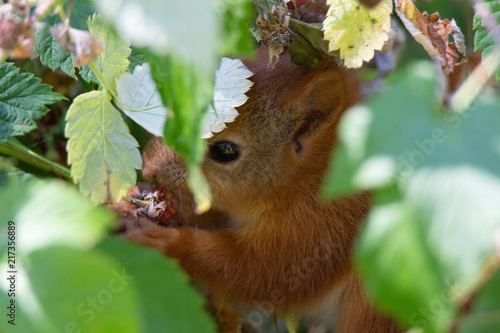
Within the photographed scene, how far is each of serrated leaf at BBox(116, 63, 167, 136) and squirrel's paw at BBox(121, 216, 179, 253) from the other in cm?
47

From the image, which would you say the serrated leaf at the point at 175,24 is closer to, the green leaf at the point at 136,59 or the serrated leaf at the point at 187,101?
the serrated leaf at the point at 187,101

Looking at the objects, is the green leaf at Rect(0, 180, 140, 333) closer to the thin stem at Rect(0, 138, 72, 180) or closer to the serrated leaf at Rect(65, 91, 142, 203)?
the serrated leaf at Rect(65, 91, 142, 203)

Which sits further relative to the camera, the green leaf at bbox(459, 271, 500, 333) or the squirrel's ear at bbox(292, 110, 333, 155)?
the squirrel's ear at bbox(292, 110, 333, 155)

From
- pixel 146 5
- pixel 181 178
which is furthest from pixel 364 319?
pixel 146 5

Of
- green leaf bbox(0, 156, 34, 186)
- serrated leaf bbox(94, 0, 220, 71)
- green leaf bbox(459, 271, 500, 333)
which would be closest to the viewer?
serrated leaf bbox(94, 0, 220, 71)

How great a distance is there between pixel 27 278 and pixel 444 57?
1246 mm

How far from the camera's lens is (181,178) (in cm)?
157

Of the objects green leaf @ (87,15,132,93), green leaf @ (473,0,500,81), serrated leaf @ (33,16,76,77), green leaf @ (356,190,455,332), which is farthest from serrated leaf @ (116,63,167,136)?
green leaf @ (473,0,500,81)

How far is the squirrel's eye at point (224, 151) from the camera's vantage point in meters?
1.61

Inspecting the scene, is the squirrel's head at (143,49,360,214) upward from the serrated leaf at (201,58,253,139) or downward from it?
downward

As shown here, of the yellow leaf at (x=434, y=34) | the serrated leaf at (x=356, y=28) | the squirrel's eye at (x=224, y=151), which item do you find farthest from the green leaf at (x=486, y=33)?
the squirrel's eye at (x=224, y=151)

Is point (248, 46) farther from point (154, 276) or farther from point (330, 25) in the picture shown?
point (330, 25)

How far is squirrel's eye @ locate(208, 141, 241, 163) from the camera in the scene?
5.27ft

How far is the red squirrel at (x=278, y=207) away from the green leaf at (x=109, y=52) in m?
0.49
